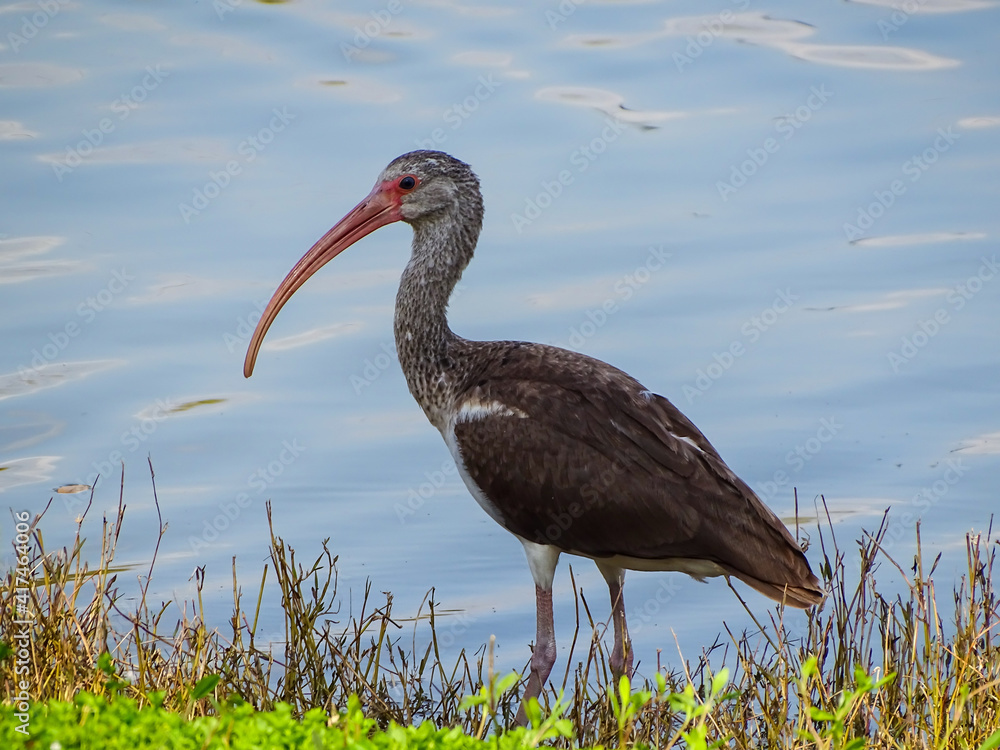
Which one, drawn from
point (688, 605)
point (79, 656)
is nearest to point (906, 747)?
point (79, 656)

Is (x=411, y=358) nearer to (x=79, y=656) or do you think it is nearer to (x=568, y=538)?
(x=568, y=538)

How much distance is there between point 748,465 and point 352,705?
674 cm

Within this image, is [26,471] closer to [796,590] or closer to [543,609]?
[543,609]

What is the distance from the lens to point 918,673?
179 inches

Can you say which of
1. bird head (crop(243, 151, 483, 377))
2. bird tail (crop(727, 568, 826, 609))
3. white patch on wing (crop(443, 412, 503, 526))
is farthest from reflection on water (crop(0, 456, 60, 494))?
bird tail (crop(727, 568, 826, 609))

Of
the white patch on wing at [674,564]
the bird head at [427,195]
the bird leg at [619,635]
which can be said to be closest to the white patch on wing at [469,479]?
the white patch on wing at [674,564]

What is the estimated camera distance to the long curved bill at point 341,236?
641cm

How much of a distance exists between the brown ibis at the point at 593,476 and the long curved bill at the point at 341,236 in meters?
0.68

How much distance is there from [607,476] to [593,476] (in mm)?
57

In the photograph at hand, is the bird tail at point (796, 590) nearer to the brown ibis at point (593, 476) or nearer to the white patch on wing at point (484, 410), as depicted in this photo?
the brown ibis at point (593, 476)

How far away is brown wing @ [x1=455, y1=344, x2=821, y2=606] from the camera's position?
18.2ft

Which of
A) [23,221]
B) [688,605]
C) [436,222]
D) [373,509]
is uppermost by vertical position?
[23,221]

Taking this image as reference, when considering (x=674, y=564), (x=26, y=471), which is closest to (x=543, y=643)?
(x=674, y=564)

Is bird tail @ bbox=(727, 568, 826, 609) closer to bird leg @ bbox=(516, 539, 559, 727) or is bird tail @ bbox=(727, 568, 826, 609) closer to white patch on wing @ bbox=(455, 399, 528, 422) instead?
bird leg @ bbox=(516, 539, 559, 727)
